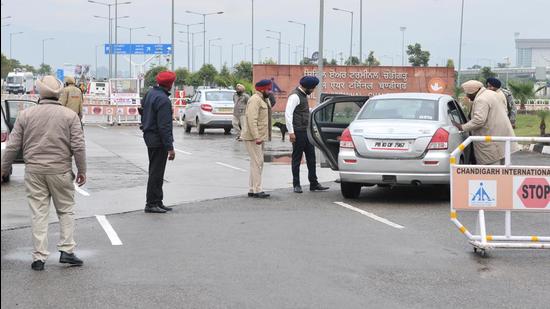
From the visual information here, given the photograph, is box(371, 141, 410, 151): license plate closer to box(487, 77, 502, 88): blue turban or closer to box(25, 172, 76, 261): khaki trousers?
box(487, 77, 502, 88): blue turban

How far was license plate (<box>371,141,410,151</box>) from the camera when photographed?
11.1 metres

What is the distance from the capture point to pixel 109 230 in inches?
368

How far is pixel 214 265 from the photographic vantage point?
7422mm

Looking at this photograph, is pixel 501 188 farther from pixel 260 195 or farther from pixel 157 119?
pixel 260 195

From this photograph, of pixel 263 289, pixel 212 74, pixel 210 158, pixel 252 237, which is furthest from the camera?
pixel 212 74

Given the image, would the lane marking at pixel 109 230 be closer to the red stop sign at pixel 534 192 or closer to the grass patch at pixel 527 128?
the red stop sign at pixel 534 192

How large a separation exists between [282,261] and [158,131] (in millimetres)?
3589

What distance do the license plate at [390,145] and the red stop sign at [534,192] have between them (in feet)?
9.80

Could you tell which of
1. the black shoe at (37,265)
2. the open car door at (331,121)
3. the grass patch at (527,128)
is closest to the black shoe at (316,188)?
the open car door at (331,121)

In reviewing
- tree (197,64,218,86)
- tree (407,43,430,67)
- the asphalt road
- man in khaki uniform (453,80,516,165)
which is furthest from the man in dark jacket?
tree (197,64,218,86)

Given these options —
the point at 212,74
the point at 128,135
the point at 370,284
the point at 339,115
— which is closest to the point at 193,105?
the point at 128,135

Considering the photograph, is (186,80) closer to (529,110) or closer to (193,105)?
(529,110)

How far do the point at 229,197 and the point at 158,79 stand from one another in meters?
2.55

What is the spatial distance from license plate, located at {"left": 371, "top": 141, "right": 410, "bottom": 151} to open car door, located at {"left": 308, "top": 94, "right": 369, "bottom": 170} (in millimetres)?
1349
